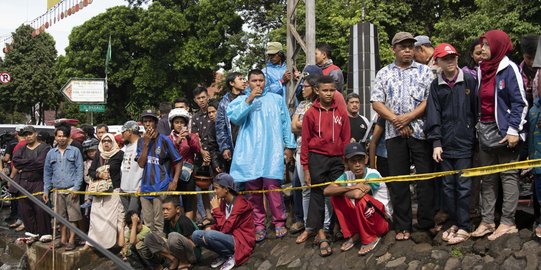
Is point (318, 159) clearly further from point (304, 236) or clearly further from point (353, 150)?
point (304, 236)

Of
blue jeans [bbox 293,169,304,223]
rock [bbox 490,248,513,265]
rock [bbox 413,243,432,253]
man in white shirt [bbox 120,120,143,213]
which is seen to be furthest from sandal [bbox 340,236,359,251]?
man in white shirt [bbox 120,120,143,213]

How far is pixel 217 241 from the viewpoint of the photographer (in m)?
7.40

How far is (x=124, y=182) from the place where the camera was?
8.84m

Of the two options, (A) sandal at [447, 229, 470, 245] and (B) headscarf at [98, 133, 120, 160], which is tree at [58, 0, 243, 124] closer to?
(B) headscarf at [98, 133, 120, 160]

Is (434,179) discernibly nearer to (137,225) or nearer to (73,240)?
(137,225)

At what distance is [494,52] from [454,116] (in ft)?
2.29

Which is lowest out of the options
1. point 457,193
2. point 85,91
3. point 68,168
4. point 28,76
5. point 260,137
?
point 457,193

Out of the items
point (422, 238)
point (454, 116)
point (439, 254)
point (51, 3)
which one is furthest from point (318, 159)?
point (51, 3)

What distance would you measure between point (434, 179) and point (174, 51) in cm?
3264

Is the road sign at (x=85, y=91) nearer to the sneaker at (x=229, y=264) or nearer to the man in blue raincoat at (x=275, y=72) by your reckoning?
the man in blue raincoat at (x=275, y=72)

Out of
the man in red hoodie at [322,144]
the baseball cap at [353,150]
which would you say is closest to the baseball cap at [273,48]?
the man in red hoodie at [322,144]

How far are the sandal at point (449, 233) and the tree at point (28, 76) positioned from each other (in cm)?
4680

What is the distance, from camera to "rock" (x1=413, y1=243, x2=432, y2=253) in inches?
230

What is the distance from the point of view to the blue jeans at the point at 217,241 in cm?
739
